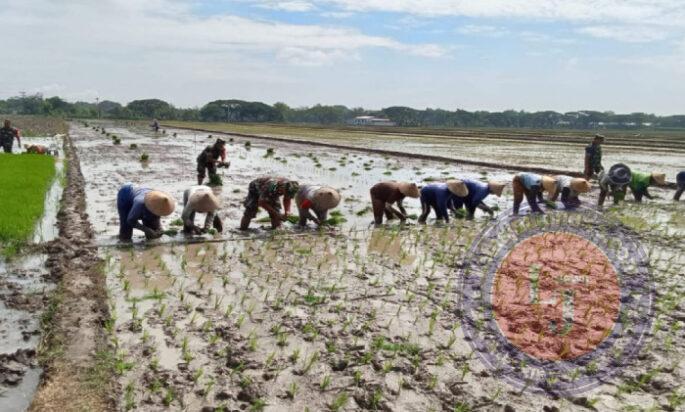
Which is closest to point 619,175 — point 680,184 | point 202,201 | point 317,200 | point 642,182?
point 642,182

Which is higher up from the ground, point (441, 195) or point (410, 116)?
point (410, 116)

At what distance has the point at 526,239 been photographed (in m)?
8.59

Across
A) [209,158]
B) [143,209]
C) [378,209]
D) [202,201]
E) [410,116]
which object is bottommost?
[378,209]

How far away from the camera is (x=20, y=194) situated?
406 inches

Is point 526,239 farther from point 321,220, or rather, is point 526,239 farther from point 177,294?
point 177,294

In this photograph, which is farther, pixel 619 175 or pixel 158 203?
pixel 619 175

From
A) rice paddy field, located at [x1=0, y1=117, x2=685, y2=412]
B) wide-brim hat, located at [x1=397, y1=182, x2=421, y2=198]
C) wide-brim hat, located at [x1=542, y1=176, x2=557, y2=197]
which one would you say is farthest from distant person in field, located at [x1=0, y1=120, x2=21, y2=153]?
wide-brim hat, located at [x1=542, y1=176, x2=557, y2=197]

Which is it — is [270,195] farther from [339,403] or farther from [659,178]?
[659,178]

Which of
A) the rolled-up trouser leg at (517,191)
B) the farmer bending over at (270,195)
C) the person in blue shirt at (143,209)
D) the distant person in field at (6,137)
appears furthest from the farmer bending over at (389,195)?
the distant person in field at (6,137)

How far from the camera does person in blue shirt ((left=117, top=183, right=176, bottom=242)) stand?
7.35 meters

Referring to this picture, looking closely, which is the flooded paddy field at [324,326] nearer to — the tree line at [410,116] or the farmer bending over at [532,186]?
the farmer bending over at [532,186]

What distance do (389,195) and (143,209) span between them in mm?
4233

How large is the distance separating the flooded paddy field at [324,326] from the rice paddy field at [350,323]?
0.02 metres

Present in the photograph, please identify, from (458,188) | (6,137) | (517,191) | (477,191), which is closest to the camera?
(458,188)
